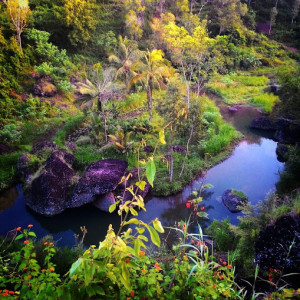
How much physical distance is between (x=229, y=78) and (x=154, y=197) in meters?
14.2

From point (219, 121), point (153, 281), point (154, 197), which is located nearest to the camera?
point (153, 281)

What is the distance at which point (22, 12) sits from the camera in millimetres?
14828

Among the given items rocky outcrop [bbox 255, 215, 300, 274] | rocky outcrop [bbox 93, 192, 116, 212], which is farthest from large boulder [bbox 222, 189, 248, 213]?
rocky outcrop [bbox 93, 192, 116, 212]

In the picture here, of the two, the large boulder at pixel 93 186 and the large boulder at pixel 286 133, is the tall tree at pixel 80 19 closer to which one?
the large boulder at pixel 93 186

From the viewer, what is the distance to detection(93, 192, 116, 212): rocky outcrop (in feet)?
27.8

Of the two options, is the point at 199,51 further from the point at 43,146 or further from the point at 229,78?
the point at 229,78

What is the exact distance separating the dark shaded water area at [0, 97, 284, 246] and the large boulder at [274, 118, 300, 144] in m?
1.42

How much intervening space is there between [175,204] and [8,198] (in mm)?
5658

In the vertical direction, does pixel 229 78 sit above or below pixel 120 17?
below

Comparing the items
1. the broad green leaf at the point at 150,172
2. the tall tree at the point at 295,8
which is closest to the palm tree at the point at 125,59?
the broad green leaf at the point at 150,172

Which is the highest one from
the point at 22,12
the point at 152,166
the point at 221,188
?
the point at 22,12

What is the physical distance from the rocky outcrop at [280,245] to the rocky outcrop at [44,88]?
1301 cm

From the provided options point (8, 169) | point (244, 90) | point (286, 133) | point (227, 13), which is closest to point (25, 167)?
point (8, 169)

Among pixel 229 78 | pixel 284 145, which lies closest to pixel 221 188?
pixel 284 145
